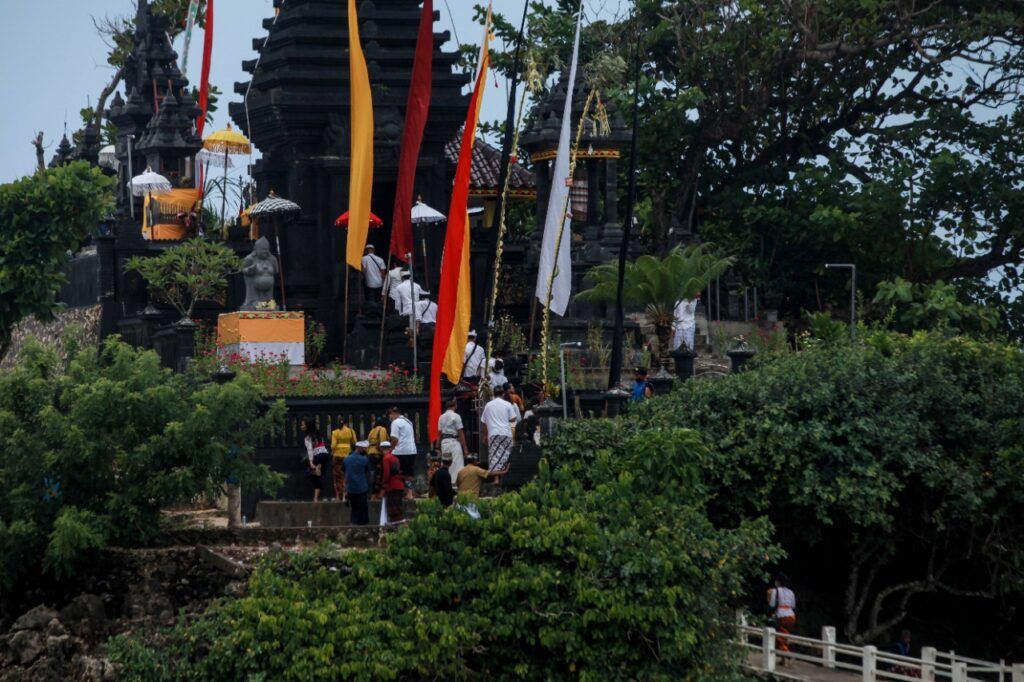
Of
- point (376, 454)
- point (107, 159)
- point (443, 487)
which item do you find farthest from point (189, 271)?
point (107, 159)

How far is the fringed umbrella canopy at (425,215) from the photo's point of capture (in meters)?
41.7

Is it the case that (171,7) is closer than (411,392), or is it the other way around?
(411,392)

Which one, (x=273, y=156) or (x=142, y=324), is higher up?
(x=273, y=156)

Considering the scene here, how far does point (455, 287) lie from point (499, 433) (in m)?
2.53

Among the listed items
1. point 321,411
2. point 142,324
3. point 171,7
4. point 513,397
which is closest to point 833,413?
point 513,397

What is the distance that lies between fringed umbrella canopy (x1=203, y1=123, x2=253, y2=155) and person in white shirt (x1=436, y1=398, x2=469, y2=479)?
594 inches

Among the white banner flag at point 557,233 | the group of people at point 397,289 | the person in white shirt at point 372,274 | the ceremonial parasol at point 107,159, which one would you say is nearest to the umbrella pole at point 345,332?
the person in white shirt at point 372,274

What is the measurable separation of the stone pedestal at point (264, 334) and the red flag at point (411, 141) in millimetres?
4242

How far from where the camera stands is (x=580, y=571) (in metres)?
27.2

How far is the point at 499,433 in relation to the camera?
104ft

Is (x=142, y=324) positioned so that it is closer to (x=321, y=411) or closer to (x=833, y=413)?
(x=321, y=411)

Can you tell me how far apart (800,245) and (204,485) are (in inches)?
937

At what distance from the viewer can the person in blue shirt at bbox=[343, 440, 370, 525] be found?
30438 mm

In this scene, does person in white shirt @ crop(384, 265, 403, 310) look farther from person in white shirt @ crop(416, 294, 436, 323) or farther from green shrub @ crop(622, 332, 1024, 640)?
green shrub @ crop(622, 332, 1024, 640)
